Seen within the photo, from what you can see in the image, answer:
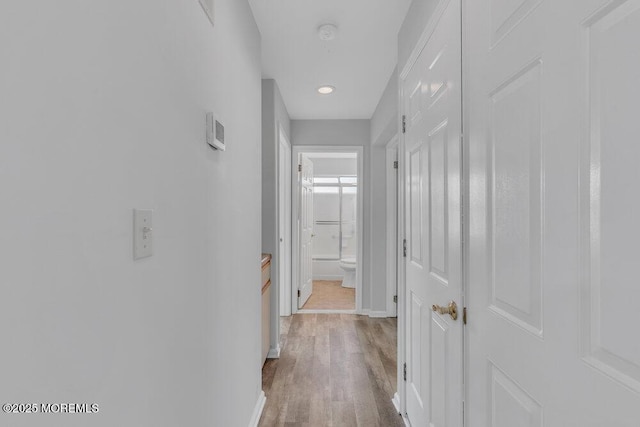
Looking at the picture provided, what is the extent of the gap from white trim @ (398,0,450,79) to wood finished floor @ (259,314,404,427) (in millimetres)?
2077

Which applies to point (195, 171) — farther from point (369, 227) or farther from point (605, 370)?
point (369, 227)

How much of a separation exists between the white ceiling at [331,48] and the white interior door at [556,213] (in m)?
1.13

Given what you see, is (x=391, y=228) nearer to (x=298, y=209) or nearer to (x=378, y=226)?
(x=378, y=226)

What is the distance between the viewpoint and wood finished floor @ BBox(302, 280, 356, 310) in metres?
4.54

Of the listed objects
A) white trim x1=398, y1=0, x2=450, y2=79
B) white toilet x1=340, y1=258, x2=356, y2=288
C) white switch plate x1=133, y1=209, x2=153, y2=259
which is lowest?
white toilet x1=340, y1=258, x2=356, y2=288

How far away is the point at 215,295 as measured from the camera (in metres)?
1.36

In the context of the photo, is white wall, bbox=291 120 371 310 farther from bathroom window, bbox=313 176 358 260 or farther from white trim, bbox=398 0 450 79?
bathroom window, bbox=313 176 358 260

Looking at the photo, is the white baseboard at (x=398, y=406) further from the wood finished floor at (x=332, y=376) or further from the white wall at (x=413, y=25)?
the white wall at (x=413, y=25)

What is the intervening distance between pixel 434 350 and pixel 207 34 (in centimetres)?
161

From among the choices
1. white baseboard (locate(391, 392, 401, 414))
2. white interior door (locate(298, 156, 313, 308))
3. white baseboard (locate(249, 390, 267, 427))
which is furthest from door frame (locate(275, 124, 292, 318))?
white baseboard (locate(391, 392, 401, 414))

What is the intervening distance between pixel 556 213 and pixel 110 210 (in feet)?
3.08

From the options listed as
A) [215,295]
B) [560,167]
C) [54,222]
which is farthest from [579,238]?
[215,295]

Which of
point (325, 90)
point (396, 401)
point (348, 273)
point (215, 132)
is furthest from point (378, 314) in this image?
point (215, 132)

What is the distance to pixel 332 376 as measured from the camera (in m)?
2.59
